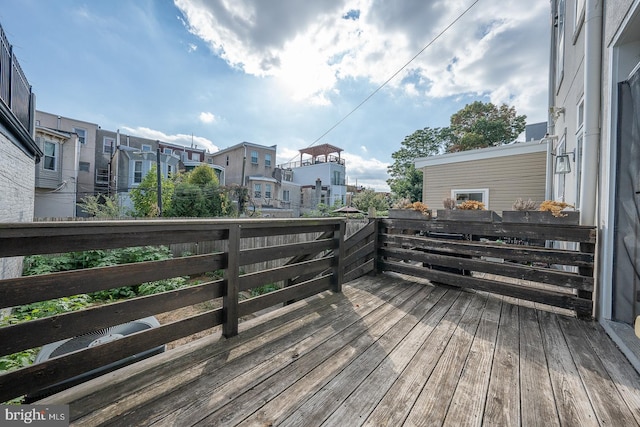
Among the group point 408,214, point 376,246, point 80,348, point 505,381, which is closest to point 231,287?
point 80,348

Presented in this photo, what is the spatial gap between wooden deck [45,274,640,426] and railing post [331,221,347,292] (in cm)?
60

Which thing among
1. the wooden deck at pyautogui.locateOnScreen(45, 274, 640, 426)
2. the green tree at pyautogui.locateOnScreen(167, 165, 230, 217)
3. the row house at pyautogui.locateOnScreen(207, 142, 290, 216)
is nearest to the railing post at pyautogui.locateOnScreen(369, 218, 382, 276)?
the wooden deck at pyautogui.locateOnScreen(45, 274, 640, 426)

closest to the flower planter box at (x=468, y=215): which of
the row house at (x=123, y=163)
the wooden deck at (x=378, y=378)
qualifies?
the wooden deck at (x=378, y=378)

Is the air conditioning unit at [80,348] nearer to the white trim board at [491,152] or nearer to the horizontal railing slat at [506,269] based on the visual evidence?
the horizontal railing slat at [506,269]

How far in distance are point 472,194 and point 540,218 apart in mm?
5253

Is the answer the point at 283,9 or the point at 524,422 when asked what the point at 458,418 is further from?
the point at 283,9

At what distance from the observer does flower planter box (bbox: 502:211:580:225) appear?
8.05ft

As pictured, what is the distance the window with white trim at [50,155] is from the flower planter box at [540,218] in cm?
1861

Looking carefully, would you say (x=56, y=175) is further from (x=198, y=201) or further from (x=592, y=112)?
(x=592, y=112)

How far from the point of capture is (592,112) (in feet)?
7.86

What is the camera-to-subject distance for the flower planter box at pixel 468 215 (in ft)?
9.71

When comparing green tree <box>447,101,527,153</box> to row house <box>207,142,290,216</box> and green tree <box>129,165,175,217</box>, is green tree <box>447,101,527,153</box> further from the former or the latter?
green tree <box>129,165,175,217</box>

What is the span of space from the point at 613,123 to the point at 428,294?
2.28 meters

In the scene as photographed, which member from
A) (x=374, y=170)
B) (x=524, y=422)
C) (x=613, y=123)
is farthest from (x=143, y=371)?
A: (x=374, y=170)
